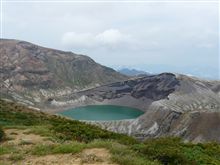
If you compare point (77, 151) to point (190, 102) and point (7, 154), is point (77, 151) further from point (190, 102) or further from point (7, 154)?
point (190, 102)

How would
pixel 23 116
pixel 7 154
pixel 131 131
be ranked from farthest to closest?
pixel 131 131 → pixel 23 116 → pixel 7 154

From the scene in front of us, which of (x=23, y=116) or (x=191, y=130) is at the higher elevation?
(x=23, y=116)

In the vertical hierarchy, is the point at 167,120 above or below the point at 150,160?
below

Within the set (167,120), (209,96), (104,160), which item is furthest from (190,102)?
(104,160)

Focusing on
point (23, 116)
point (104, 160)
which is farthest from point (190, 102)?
point (104, 160)

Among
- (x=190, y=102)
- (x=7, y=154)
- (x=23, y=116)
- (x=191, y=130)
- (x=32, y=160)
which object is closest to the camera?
(x=32, y=160)

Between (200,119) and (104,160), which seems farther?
(200,119)

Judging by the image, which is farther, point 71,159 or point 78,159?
point 71,159

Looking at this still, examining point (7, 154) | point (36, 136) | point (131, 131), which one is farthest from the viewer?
point (131, 131)

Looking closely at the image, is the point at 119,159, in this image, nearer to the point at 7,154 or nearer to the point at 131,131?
the point at 7,154
